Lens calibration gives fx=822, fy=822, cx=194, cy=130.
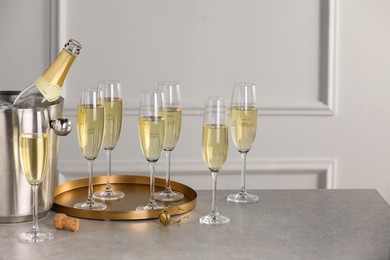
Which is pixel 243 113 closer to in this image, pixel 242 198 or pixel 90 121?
pixel 242 198

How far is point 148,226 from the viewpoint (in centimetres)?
216

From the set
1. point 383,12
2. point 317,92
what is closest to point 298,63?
point 317,92

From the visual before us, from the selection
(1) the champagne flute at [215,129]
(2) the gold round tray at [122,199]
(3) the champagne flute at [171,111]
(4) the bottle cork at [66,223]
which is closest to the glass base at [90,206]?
(2) the gold round tray at [122,199]

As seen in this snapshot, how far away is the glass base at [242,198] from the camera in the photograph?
8.04ft

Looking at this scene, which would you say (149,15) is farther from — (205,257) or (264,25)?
(205,257)

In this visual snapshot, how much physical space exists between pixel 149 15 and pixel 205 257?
7.68 feet

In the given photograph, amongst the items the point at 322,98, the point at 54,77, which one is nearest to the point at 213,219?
the point at 54,77

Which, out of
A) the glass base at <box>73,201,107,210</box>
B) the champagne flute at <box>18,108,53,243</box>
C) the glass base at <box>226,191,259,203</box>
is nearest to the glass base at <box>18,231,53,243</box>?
the champagne flute at <box>18,108,53,243</box>

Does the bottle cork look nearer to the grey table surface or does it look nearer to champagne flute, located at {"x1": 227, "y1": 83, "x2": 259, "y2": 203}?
the grey table surface

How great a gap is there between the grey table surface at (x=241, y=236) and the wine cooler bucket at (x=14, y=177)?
3 centimetres

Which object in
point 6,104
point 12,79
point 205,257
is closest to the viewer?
point 205,257

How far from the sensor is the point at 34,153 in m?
1.99

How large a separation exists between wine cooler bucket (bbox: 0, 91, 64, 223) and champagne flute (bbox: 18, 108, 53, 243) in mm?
45

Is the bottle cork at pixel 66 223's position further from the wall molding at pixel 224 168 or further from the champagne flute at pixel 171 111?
the wall molding at pixel 224 168
